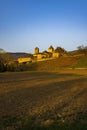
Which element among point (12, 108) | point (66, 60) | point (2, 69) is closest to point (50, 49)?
point (66, 60)

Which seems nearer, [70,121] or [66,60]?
[70,121]

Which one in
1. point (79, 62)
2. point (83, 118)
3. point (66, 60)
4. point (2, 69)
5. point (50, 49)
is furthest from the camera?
point (50, 49)

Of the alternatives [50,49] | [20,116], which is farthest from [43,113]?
[50,49]

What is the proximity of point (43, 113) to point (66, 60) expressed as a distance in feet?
308

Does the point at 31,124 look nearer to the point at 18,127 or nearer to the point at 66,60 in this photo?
the point at 18,127

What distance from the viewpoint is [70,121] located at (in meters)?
9.52

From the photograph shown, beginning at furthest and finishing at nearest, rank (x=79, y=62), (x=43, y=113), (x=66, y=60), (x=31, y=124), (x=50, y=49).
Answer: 1. (x=50, y=49)
2. (x=66, y=60)
3. (x=79, y=62)
4. (x=43, y=113)
5. (x=31, y=124)

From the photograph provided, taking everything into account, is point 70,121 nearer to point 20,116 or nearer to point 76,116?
point 76,116

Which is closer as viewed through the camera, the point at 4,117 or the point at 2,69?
the point at 4,117

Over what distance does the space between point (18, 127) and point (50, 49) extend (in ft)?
618

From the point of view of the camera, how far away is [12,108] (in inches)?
500

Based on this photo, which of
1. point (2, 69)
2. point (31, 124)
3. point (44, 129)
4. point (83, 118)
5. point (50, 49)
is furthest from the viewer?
point (50, 49)

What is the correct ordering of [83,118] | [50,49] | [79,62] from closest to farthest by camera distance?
[83,118] < [79,62] < [50,49]

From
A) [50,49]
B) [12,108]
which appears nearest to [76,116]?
[12,108]
